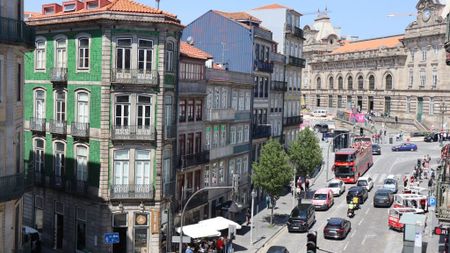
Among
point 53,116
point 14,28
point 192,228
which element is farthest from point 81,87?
point 14,28

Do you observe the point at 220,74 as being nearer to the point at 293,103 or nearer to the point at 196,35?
the point at 196,35

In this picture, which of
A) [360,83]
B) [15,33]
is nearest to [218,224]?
[15,33]

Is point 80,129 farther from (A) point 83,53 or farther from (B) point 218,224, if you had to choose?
(B) point 218,224

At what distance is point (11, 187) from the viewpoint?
2531 cm

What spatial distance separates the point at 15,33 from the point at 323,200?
37647mm

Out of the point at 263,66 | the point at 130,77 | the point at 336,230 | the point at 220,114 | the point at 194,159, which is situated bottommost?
the point at 336,230

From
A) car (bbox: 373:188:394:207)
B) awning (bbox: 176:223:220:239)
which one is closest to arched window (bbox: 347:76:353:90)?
car (bbox: 373:188:394:207)

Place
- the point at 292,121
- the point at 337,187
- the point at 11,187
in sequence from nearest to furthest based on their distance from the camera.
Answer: the point at 11,187, the point at 337,187, the point at 292,121

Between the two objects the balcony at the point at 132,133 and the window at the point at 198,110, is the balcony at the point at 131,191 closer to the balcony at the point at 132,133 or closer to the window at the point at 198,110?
the balcony at the point at 132,133

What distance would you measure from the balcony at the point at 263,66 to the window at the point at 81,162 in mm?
23339

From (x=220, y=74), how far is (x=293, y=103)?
26.6 meters

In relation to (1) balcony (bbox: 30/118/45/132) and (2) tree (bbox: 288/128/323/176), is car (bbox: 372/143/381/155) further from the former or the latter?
→ (1) balcony (bbox: 30/118/45/132)

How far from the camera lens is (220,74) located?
166 ft

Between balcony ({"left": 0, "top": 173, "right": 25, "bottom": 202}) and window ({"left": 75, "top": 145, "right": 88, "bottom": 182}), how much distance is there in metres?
14.2
